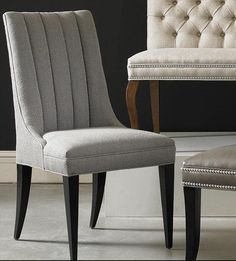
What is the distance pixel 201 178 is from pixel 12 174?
2120mm

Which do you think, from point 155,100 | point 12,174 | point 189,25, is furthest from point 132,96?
point 12,174

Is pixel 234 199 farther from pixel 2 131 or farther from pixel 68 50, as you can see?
pixel 2 131

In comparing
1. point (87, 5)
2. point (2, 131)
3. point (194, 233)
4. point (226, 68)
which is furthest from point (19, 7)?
point (194, 233)

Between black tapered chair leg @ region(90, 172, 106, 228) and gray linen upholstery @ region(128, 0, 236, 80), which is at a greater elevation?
gray linen upholstery @ region(128, 0, 236, 80)

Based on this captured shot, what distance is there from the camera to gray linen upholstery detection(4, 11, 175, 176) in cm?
328

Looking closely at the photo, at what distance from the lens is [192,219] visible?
313cm

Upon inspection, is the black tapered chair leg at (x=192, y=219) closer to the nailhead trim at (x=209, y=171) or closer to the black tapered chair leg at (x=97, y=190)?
the nailhead trim at (x=209, y=171)

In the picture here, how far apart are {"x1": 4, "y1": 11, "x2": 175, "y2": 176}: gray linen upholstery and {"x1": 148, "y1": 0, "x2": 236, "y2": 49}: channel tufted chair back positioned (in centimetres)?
99

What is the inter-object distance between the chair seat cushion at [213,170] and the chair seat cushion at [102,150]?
0.93 ft

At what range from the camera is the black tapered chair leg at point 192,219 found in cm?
313

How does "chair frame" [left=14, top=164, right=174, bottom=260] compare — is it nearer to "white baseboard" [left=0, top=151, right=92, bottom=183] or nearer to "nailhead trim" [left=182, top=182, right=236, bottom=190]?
"nailhead trim" [left=182, top=182, right=236, bottom=190]

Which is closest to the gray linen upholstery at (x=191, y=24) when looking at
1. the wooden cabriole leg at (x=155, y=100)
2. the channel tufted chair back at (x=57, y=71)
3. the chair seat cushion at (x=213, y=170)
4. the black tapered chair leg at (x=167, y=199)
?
the wooden cabriole leg at (x=155, y=100)

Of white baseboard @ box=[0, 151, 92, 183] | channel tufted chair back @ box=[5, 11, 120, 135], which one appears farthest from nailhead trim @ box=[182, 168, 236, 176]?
white baseboard @ box=[0, 151, 92, 183]

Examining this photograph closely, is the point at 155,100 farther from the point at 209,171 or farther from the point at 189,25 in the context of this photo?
the point at 209,171
